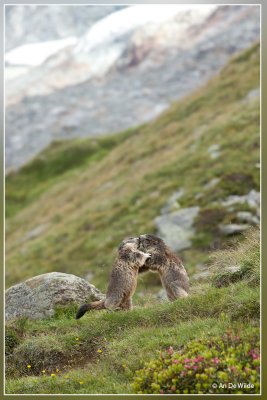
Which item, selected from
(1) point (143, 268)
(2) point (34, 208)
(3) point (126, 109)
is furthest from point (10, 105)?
(1) point (143, 268)

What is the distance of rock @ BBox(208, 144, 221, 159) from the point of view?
1196 inches

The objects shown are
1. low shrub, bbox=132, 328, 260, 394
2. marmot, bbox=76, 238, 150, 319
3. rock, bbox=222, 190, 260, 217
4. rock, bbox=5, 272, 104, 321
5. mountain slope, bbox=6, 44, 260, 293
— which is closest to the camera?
low shrub, bbox=132, 328, 260, 394

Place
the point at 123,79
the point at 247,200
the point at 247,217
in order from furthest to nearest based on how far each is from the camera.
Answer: the point at 123,79 < the point at 247,200 < the point at 247,217

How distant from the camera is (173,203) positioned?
28.5 meters

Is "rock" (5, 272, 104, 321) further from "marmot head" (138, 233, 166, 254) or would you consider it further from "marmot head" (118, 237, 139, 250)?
"marmot head" (138, 233, 166, 254)

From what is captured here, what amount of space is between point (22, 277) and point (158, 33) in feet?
158

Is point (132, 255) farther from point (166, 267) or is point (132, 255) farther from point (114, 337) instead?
point (114, 337)

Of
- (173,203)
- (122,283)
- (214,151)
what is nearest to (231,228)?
(173,203)

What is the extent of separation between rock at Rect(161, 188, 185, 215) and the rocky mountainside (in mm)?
37089

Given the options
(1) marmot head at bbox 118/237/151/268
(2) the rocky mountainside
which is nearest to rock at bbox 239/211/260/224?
(1) marmot head at bbox 118/237/151/268

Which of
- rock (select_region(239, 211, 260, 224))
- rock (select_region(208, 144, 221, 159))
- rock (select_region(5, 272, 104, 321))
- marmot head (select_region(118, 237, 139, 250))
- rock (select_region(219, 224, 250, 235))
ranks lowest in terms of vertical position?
rock (select_region(219, 224, 250, 235))

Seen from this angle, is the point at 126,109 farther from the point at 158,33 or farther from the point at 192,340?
the point at 192,340

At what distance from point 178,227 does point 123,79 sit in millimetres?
48473

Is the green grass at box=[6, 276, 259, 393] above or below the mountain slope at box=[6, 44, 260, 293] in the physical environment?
below
